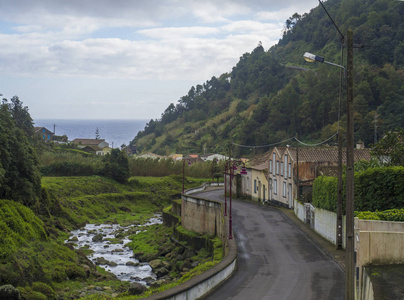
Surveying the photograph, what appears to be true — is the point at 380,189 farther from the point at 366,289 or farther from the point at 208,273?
the point at 366,289

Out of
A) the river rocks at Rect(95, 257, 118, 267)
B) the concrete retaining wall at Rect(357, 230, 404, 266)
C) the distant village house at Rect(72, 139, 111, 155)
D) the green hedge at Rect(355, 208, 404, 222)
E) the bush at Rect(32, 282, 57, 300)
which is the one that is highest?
the distant village house at Rect(72, 139, 111, 155)

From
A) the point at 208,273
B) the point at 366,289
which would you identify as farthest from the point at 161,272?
the point at 366,289

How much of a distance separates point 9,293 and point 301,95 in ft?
298

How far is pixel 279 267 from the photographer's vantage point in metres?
25.9

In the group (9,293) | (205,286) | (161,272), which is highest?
(205,286)

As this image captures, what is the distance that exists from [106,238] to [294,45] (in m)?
148

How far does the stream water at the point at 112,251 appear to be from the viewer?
36.3 m

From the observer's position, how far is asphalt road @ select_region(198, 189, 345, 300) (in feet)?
69.0

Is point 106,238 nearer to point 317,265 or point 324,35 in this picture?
point 317,265

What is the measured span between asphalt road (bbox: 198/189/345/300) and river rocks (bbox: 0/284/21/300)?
10132 mm

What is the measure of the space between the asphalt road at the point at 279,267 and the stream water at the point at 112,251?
7.69 m

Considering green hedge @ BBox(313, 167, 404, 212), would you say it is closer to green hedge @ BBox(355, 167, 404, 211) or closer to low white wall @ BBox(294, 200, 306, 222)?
green hedge @ BBox(355, 167, 404, 211)

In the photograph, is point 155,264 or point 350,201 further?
point 155,264

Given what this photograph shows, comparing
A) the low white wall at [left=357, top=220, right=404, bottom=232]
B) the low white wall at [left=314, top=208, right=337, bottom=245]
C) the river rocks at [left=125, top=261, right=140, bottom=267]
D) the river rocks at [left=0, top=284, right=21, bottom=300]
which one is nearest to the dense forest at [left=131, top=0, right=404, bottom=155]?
the low white wall at [left=314, top=208, right=337, bottom=245]
